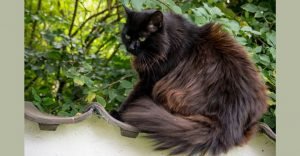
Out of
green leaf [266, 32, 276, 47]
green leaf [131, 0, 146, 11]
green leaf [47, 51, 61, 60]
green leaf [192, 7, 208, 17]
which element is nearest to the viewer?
green leaf [131, 0, 146, 11]

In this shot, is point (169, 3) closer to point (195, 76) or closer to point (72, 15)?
point (195, 76)

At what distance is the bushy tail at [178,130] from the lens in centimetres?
197

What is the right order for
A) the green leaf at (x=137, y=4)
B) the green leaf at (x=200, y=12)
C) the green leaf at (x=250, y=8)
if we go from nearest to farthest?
the green leaf at (x=137, y=4)
the green leaf at (x=200, y=12)
the green leaf at (x=250, y=8)

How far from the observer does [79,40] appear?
4.39m

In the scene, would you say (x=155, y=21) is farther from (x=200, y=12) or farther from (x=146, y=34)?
(x=200, y=12)

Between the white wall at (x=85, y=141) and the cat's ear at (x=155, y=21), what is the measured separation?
0.53 metres

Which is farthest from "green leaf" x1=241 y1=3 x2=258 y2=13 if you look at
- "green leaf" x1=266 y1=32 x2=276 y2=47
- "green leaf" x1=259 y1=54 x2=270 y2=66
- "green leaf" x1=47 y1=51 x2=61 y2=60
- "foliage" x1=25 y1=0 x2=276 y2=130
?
"green leaf" x1=47 y1=51 x2=61 y2=60

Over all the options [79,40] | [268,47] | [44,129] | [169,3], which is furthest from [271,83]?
[79,40]

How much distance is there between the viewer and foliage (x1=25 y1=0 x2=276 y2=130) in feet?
9.23

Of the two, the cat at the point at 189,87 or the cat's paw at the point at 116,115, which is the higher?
the cat at the point at 189,87

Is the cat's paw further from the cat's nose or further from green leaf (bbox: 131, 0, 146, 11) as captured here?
green leaf (bbox: 131, 0, 146, 11)

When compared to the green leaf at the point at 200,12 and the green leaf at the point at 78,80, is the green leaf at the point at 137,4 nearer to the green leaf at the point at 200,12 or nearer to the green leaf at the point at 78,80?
the green leaf at the point at 200,12

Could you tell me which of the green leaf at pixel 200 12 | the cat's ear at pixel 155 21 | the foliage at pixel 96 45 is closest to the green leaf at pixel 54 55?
the foliage at pixel 96 45

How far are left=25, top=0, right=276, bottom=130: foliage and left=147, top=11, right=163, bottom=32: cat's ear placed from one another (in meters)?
0.21
